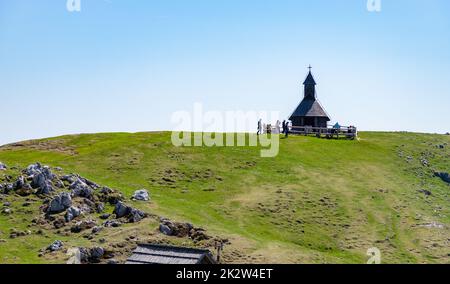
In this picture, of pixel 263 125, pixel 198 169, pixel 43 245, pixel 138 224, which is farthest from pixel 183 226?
pixel 263 125

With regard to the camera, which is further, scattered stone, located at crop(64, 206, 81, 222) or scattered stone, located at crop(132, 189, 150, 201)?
scattered stone, located at crop(132, 189, 150, 201)

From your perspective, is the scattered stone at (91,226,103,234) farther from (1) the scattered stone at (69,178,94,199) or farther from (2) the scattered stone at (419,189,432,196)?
(2) the scattered stone at (419,189,432,196)

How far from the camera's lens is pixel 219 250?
47656 mm

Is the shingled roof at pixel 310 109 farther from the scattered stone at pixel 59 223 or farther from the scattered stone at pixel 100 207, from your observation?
the scattered stone at pixel 59 223

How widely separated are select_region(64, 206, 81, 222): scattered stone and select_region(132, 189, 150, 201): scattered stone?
6.16 meters

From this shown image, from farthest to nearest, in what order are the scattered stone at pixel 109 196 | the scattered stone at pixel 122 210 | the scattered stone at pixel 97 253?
the scattered stone at pixel 109 196 → the scattered stone at pixel 122 210 → the scattered stone at pixel 97 253

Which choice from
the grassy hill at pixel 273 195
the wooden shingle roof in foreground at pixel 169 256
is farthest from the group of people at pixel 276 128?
the wooden shingle roof in foreground at pixel 169 256

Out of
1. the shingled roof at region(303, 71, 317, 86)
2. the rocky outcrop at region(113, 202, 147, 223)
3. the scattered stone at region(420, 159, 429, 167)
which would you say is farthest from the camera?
the shingled roof at region(303, 71, 317, 86)

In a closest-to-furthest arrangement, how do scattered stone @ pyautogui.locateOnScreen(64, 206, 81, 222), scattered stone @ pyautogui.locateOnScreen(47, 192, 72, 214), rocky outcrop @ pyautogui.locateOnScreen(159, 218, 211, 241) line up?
rocky outcrop @ pyautogui.locateOnScreen(159, 218, 211, 241) → scattered stone @ pyautogui.locateOnScreen(64, 206, 81, 222) → scattered stone @ pyautogui.locateOnScreen(47, 192, 72, 214)

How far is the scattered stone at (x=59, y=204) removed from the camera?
5391 cm

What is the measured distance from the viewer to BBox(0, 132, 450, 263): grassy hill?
51000 millimetres

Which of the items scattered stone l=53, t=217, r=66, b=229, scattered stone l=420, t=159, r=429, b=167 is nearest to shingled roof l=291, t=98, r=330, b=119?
scattered stone l=420, t=159, r=429, b=167

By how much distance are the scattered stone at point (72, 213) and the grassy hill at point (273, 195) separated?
85.2 inches
